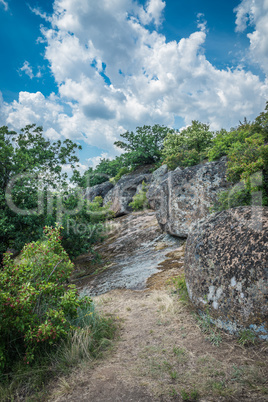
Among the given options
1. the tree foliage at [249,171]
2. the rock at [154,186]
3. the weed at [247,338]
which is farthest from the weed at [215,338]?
the rock at [154,186]

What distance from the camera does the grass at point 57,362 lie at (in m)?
3.13

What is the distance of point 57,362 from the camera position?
347cm

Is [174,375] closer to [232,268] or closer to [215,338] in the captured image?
[215,338]

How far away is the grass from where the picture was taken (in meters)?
3.13

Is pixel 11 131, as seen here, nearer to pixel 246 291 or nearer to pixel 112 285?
pixel 112 285

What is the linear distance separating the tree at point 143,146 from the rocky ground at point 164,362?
2521 cm

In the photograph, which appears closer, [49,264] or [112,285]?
[49,264]

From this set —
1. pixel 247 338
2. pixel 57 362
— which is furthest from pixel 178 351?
pixel 57 362

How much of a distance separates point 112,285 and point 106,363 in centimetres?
373

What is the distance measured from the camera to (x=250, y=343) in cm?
341

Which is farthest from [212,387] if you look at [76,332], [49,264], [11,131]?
[11,131]

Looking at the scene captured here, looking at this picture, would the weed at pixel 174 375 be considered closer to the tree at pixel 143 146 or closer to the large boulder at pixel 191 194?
the large boulder at pixel 191 194

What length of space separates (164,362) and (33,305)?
2.27 m

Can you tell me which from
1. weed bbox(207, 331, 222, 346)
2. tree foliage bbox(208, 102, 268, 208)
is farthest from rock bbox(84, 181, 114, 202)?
weed bbox(207, 331, 222, 346)
